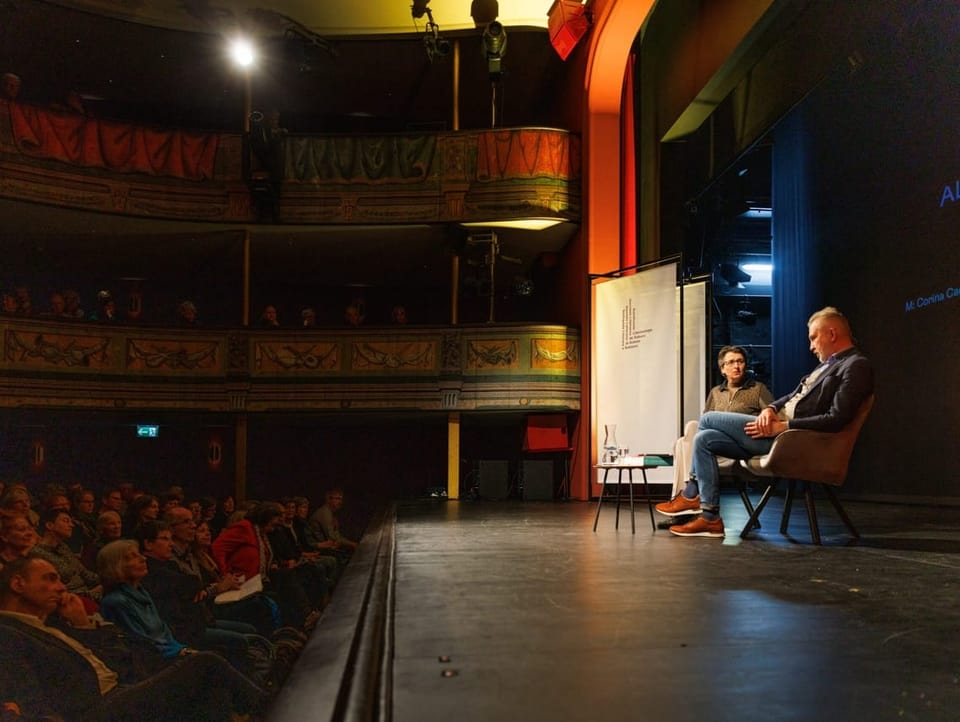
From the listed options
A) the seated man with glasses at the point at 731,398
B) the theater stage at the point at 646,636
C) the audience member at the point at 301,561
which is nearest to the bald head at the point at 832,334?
the seated man with glasses at the point at 731,398

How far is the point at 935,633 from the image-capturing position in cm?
220

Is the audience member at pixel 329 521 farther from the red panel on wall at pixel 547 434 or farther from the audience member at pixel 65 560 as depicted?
the audience member at pixel 65 560

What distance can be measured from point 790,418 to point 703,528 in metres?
0.84

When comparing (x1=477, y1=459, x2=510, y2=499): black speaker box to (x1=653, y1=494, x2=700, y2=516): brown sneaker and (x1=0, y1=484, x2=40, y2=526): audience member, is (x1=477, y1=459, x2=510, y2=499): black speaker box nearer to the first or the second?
(x1=0, y1=484, x2=40, y2=526): audience member

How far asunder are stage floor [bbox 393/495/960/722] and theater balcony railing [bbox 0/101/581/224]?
704cm

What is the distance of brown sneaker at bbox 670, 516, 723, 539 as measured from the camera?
4.75 meters

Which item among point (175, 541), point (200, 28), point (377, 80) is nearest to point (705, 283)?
point (175, 541)

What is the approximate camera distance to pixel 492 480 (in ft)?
34.3

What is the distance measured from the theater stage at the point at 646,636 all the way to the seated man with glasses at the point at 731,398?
3.07 ft

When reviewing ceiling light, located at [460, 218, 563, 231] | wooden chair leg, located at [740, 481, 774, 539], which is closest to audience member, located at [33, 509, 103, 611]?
wooden chair leg, located at [740, 481, 774, 539]

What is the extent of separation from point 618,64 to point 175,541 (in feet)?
23.8

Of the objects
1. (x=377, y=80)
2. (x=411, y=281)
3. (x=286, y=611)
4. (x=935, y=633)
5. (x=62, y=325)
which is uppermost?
(x=377, y=80)

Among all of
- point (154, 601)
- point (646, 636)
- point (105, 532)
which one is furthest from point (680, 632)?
point (105, 532)

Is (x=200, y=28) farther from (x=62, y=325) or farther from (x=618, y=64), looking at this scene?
(x=618, y=64)
